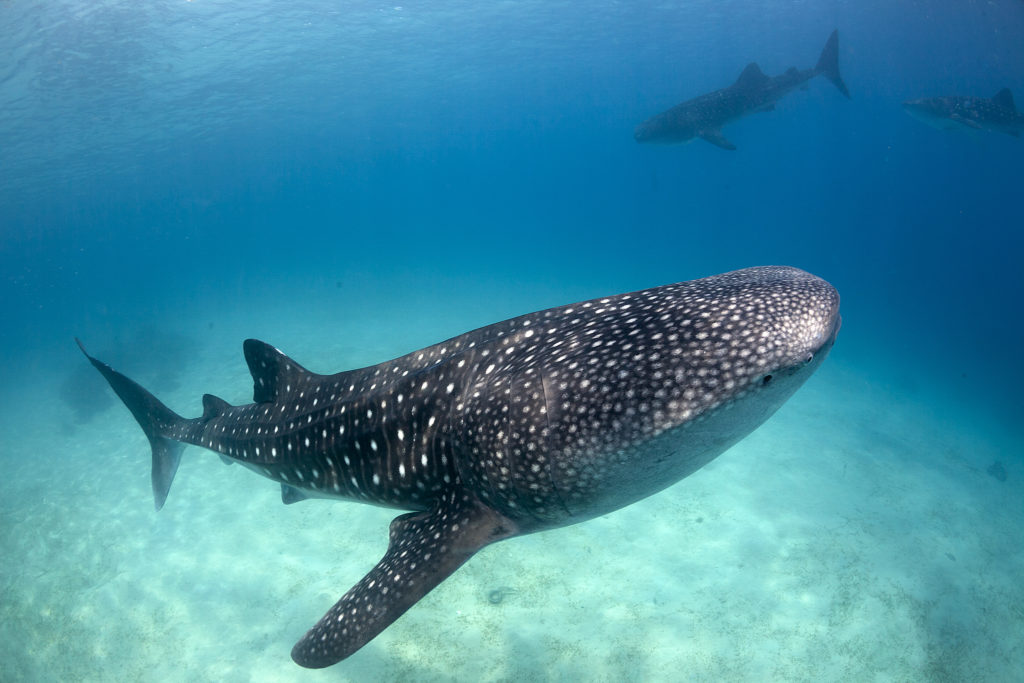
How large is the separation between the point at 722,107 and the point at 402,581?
23.5 m

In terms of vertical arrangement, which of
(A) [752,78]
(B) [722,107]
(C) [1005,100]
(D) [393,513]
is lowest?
(D) [393,513]

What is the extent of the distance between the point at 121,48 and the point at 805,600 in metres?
36.4

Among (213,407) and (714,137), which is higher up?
(714,137)

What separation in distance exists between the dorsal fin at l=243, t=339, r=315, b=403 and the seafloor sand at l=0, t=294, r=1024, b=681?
138 inches

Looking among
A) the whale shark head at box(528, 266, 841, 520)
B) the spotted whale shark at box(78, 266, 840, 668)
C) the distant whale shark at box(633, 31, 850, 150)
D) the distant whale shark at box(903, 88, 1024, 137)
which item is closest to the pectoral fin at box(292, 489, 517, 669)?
the spotted whale shark at box(78, 266, 840, 668)

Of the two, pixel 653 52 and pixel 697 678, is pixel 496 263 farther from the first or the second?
pixel 697 678

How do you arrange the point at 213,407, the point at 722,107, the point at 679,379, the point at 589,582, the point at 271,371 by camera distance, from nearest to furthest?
the point at 679,379, the point at 271,371, the point at 213,407, the point at 589,582, the point at 722,107

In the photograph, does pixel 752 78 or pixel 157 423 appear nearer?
pixel 157 423

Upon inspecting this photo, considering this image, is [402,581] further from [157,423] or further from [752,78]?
[752,78]

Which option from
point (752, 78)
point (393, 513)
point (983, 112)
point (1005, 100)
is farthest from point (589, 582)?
point (1005, 100)

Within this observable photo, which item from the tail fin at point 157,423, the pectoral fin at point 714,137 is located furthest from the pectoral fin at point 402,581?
the pectoral fin at point 714,137

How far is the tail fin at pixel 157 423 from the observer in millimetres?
6328

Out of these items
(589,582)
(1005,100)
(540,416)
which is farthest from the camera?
(1005,100)

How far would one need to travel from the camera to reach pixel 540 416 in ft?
9.38
